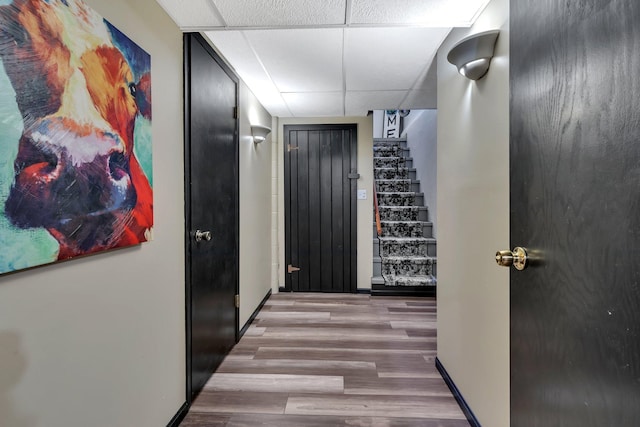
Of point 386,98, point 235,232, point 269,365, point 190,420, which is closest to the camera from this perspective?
point 190,420

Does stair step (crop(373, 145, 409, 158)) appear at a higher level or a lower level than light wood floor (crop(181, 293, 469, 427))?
higher

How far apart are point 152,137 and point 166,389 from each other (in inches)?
46.2

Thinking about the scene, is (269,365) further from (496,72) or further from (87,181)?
(496,72)

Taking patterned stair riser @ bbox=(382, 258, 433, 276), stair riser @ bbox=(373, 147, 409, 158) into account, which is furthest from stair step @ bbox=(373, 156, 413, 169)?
patterned stair riser @ bbox=(382, 258, 433, 276)

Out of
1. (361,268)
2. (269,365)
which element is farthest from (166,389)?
(361,268)

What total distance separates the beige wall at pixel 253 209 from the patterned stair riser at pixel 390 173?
205 cm

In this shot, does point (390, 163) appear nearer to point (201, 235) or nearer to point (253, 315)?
point (253, 315)

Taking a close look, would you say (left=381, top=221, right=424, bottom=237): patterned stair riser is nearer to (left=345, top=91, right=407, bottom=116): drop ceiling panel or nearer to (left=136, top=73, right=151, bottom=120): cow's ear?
(left=345, top=91, right=407, bottom=116): drop ceiling panel

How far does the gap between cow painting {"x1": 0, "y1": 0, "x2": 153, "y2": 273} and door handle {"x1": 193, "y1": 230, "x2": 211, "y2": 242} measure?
1.77 ft

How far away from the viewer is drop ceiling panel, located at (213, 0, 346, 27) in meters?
1.42

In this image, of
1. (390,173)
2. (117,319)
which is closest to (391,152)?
(390,173)

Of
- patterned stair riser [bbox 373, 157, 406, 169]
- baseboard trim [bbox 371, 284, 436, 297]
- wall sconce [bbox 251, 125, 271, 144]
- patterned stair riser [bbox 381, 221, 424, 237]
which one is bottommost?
baseboard trim [bbox 371, 284, 436, 297]

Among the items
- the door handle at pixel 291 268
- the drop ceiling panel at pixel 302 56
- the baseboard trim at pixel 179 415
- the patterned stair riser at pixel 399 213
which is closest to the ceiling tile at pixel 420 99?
the drop ceiling panel at pixel 302 56

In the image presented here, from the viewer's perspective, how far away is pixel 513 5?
0.93 meters
